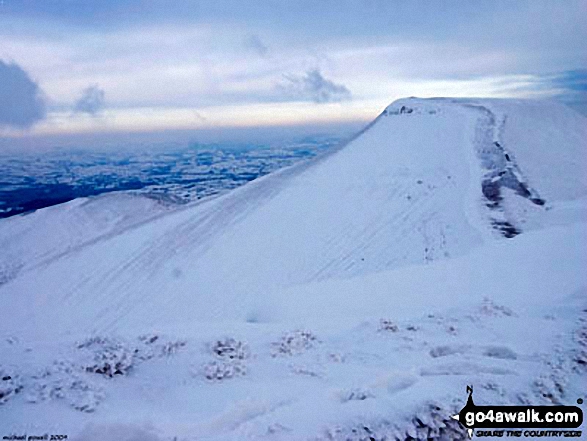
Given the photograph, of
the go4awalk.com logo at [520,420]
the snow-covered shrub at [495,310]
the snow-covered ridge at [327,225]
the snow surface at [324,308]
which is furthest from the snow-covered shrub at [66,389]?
the snow-covered ridge at [327,225]

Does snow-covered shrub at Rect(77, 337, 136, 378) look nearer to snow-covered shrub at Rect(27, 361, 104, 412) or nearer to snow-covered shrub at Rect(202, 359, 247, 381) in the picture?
snow-covered shrub at Rect(27, 361, 104, 412)

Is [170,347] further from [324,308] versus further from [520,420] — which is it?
[520,420]

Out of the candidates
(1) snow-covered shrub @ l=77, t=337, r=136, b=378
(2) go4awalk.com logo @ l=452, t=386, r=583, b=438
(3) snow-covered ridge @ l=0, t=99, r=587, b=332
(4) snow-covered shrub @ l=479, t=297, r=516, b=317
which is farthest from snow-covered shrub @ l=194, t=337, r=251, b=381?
(3) snow-covered ridge @ l=0, t=99, r=587, b=332

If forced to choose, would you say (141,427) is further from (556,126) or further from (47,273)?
(556,126)

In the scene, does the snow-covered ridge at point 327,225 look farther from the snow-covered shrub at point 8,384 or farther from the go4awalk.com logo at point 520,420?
the go4awalk.com logo at point 520,420

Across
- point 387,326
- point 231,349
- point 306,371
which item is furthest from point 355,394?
point 387,326

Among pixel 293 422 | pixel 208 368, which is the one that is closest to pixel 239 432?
pixel 293 422
